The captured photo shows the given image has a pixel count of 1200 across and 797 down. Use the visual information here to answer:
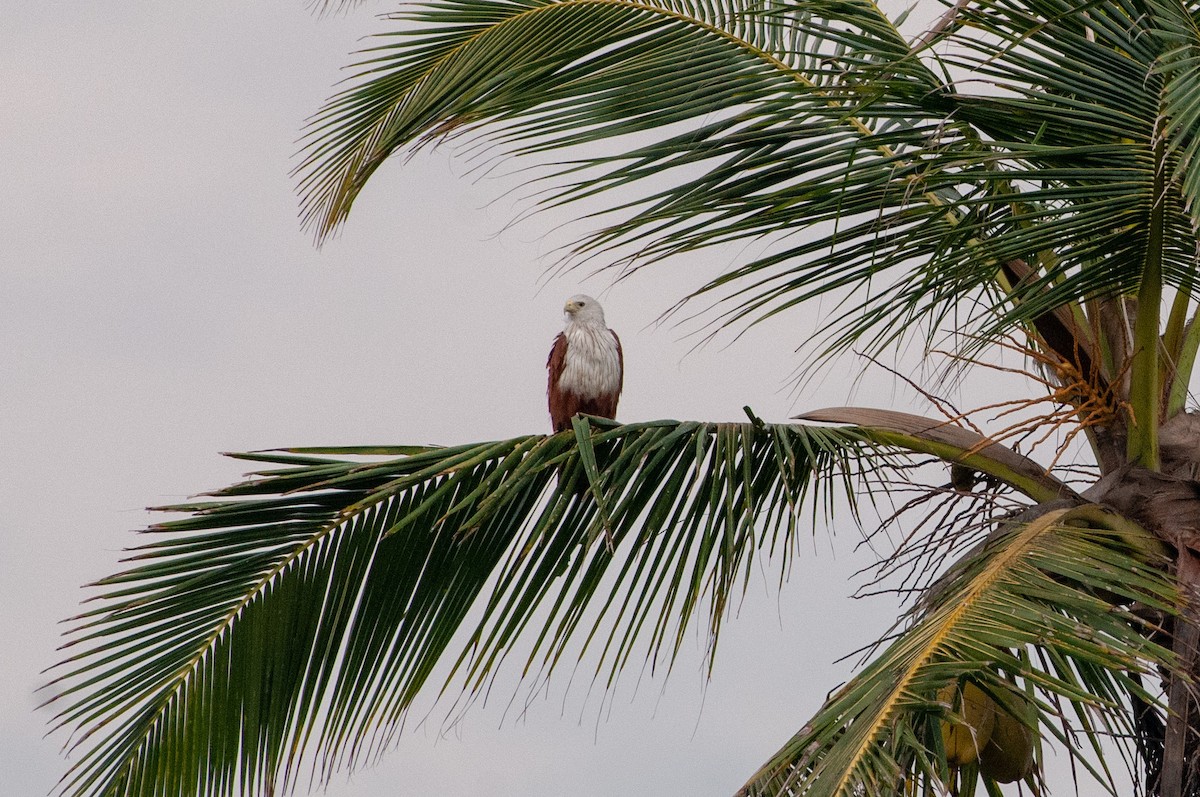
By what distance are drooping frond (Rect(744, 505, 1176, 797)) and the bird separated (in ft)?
8.67

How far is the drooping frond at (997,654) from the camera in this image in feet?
9.57

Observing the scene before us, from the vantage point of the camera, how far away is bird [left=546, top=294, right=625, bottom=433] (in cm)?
619

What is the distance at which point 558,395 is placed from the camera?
6.25 meters

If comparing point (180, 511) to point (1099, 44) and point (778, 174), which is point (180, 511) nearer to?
point (778, 174)

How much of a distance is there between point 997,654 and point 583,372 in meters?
3.34

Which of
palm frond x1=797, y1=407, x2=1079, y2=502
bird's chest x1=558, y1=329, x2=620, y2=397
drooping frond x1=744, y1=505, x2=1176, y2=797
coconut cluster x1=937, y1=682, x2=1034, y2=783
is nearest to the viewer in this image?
drooping frond x1=744, y1=505, x2=1176, y2=797

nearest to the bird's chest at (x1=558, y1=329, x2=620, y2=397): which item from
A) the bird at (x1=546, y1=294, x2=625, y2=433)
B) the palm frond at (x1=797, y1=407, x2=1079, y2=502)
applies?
the bird at (x1=546, y1=294, x2=625, y2=433)

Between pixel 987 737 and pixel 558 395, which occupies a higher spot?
pixel 558 395

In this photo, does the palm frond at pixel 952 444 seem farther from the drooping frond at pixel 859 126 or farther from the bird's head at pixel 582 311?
the bird's head at pixel 582 311

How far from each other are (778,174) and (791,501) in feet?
3.16

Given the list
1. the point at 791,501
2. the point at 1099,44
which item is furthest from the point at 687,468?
the point at 1099,44

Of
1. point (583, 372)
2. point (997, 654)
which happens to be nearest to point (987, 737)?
point (997, 654)

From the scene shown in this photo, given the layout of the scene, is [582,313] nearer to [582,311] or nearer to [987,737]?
[582,311]

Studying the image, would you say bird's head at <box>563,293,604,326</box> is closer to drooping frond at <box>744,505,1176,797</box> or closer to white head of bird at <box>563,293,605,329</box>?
white head of bird at <box>563,293,605,329</box>
